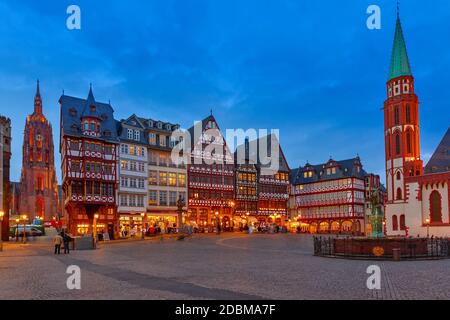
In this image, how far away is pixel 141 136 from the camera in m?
68.6

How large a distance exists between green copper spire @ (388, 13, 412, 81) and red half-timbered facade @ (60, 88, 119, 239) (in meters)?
41.5

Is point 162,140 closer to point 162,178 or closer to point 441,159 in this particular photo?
point 162,178

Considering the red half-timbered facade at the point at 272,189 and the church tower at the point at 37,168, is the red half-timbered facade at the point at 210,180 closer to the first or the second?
the red half-timbered facade at the point at 272,189

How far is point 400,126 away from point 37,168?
100 metres

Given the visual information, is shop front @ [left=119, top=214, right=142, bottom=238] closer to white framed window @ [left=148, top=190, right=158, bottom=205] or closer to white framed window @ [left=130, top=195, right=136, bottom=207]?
white framed window @ [left=130, top=195, right=136, bottom=207]

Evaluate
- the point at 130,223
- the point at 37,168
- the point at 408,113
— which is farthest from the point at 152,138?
the point at 37,168

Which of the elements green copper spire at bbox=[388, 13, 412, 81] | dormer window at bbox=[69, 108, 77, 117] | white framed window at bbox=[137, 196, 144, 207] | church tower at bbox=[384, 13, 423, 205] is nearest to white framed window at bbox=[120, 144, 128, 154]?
white framed window at bbox=[137, 196, 144, 207]

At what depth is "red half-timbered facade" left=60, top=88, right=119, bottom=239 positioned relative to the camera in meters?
58.7

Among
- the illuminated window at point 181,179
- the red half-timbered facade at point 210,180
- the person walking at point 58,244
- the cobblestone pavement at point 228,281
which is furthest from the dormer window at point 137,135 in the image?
the cobblestone pavement at point 228,281

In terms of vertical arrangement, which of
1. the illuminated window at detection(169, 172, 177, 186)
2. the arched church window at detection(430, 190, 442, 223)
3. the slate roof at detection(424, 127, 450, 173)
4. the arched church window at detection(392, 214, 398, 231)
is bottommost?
the arched church window at detection(392, 214, 398, 231)

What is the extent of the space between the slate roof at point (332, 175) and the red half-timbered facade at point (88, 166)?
44256mm
